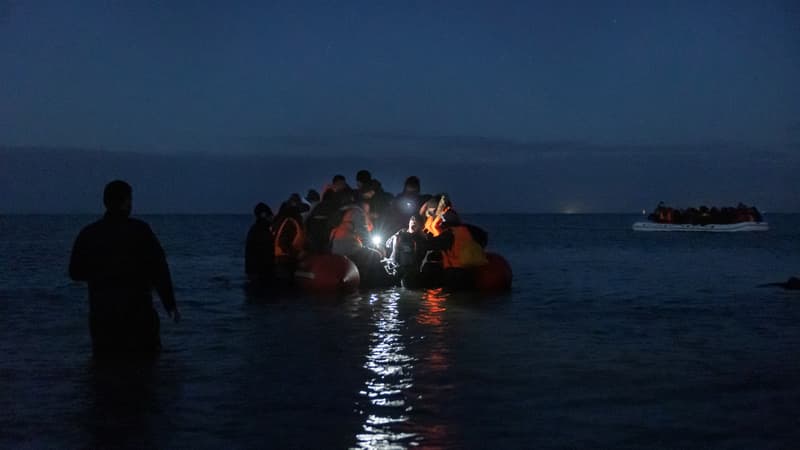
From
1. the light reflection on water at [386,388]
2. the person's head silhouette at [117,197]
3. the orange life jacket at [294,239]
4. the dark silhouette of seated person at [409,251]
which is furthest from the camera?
the orange life jacket at [294,239]

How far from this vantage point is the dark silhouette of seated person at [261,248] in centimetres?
2047

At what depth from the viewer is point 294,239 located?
805 inches

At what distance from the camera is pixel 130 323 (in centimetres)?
837

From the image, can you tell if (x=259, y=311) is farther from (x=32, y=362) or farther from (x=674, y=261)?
(x=674, y=261)

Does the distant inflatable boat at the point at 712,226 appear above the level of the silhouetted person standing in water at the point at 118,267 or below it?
below

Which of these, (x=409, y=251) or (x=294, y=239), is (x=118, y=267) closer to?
(x=409, y=251)

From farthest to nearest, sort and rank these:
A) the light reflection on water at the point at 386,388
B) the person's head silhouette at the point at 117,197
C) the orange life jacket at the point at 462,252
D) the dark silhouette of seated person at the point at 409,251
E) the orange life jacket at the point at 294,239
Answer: the orange life jacket at the point at 294,239, the orange life jacket at the point at 462,252, the dark silhouette of seated person at the point at 409,251, the person's head silhouette at the point at 117,197, the light reflection on water at the point at 386,388

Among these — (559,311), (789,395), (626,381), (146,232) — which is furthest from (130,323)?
(559,311)

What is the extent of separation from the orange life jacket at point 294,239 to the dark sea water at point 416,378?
2860 mm

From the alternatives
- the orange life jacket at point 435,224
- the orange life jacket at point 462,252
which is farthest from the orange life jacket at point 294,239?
the orange life jacket at point 462,252

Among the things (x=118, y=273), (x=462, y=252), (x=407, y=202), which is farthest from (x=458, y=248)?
(x=118, y=273)

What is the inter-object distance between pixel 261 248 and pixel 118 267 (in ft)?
41.9

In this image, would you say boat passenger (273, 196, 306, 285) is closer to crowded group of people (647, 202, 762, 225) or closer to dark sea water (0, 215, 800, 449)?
dark sea water (0, 215, 800, 449)

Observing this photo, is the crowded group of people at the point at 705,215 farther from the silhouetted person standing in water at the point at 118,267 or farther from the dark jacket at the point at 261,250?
the silhouetted person standing in water at the point at 118,267
